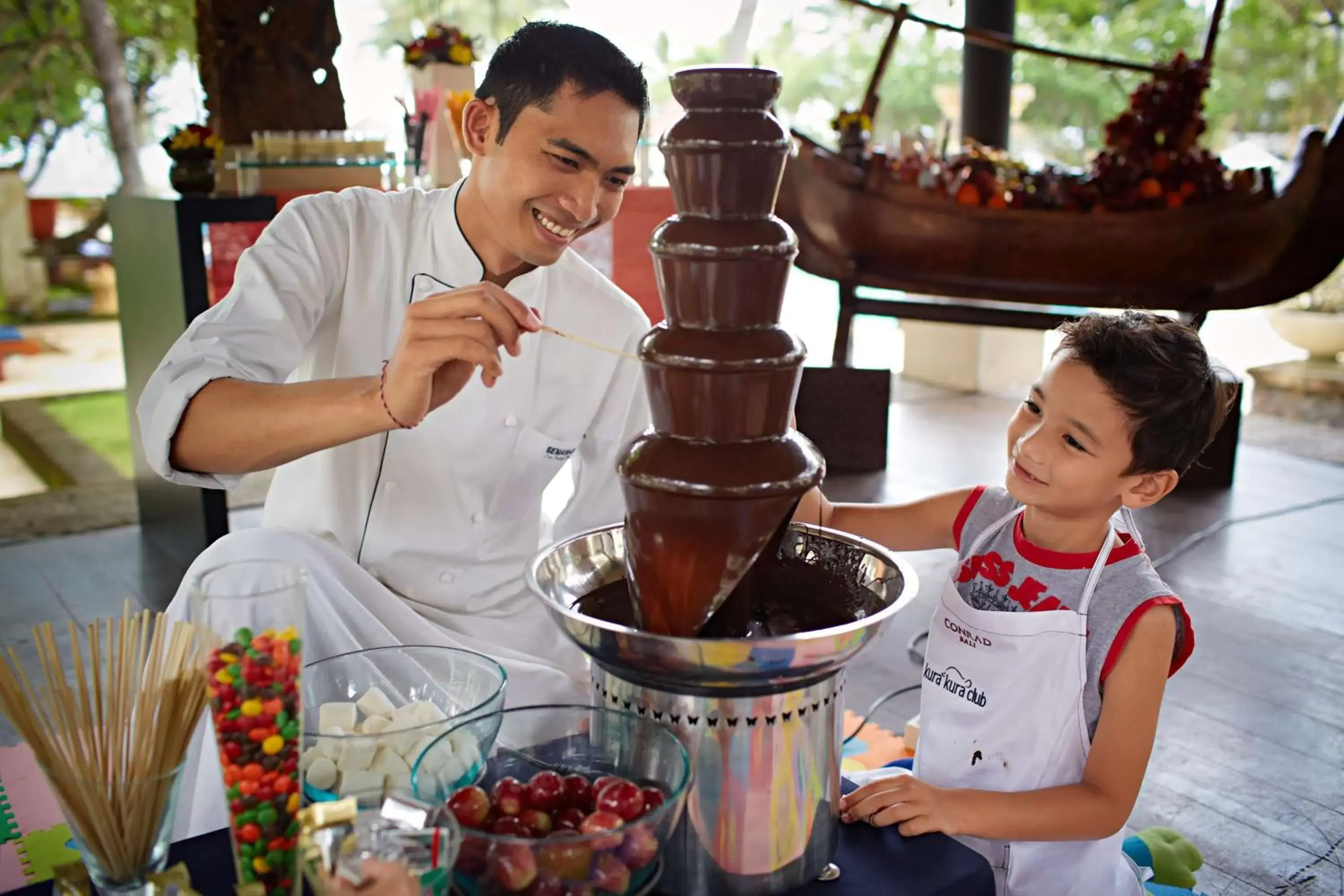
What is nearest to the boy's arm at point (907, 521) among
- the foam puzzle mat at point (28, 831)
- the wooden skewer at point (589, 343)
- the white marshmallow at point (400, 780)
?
the wooden skewer at point (589, 343)

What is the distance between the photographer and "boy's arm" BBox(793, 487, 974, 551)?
5.77ft

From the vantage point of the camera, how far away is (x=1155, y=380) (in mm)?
1515

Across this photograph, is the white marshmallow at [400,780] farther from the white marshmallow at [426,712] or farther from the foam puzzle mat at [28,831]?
the foam puzzle mat at [28,831]

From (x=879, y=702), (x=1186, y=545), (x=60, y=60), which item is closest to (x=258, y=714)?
(x=879, y=702)

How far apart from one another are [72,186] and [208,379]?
10331 mm

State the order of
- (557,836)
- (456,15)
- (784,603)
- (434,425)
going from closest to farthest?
(557,836) < (784,603) < (434,425) < (456,15)

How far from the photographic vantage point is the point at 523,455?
2.07 meters

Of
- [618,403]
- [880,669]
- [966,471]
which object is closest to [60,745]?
[618,403]

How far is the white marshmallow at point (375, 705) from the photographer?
1279mm

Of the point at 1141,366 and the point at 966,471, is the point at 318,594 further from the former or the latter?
the point at 966,471

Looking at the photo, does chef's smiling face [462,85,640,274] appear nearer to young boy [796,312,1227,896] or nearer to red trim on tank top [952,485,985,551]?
young boy [796,312,1227,896]

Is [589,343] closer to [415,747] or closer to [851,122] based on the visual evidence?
[415,747]

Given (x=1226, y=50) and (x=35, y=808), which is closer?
(x=35, y=808)

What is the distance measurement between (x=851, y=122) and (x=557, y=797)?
186 inches
